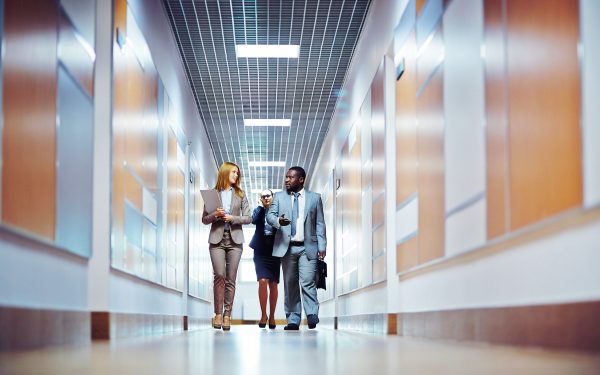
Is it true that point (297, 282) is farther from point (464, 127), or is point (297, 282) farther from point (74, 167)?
point (464, 127)

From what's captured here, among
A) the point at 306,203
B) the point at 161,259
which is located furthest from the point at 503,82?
the point at 161,259

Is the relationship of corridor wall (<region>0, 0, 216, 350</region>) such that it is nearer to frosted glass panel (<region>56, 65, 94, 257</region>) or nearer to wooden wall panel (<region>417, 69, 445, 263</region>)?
frosted glass panel (<region>56, 65, 94, 257</region>)

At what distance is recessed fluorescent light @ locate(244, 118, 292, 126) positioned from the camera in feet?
45.9

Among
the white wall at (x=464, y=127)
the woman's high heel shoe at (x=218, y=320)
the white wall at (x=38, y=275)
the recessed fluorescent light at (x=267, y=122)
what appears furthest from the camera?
the recessed fluorescent light at (x=267, y=122)

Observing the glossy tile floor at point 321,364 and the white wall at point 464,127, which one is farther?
the white wall at point 464,127

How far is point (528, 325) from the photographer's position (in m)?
3.29

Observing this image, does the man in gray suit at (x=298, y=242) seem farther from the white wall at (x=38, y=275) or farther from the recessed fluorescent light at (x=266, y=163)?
the recessed fluorescent light at (x=266, y=163)

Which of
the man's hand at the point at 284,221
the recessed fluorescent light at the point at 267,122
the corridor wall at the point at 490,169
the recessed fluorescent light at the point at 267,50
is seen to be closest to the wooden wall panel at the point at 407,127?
the corridor wall at the point at 490,169

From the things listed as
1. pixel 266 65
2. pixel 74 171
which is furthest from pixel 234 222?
pixel 74 171

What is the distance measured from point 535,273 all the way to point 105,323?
3059mm

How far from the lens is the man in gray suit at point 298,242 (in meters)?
8.67

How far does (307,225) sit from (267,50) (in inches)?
96.3

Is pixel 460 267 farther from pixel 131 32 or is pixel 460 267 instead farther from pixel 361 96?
pixel 361 96

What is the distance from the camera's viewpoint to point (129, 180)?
6461 mm
